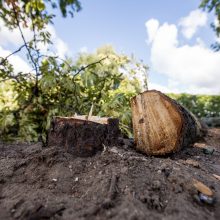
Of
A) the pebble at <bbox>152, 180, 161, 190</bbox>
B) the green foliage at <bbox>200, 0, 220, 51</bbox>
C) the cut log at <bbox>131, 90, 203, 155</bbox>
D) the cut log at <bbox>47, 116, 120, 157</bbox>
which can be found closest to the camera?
the pebble at <bbox>152, 180, 161, 190</bbox>

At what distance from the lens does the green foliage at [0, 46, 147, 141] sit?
3.61 metres

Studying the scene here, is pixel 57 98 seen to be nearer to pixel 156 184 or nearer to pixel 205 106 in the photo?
pixel 156 184

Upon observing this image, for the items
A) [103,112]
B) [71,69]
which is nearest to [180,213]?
[103,112]

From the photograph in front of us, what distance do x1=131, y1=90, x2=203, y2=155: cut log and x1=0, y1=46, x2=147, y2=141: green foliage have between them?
3.57ft

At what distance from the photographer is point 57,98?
3.99m

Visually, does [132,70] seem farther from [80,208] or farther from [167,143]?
[80,208]

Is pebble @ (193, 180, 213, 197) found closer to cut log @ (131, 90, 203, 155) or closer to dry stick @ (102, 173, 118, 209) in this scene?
dry stick @ (102, 173, 118, 209)

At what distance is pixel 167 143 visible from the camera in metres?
2.28

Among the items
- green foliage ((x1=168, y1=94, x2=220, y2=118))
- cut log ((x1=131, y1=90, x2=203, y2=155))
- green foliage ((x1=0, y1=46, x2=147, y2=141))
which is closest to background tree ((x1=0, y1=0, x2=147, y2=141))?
green foliage ((x1=0, y1=46, x2=147, y2=141))

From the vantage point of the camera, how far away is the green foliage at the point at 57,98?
3609 mm

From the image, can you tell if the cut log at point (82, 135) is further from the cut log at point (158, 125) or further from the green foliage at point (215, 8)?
the green foliage at point (215, 8)

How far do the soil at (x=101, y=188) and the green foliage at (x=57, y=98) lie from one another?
1699 millimetres

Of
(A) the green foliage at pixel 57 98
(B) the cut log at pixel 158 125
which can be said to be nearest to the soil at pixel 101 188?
(B) the cut log at pixel 158 125

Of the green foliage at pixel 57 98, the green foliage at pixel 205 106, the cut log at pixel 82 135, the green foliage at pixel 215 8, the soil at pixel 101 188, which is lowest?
the soil at pixel 101 188
